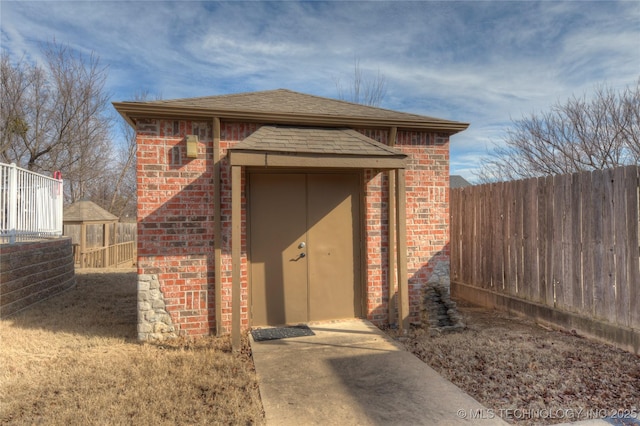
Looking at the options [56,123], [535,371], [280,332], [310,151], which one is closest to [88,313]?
[280,332]

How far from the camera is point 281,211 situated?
5191 mm

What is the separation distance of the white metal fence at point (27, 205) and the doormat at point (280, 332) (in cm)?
500

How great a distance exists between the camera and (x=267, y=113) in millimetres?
Answer: 4863

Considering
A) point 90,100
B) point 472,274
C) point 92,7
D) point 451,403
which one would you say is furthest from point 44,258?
point 90,100

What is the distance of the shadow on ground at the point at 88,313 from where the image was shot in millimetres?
5238

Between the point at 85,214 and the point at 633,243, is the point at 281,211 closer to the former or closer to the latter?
the point at 633,243

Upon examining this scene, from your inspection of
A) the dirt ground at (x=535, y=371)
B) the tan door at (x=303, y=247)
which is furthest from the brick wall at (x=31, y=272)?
the dirt ground at (x=535, y=371)

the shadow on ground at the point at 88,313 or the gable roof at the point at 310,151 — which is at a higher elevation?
the gable roof at the point at 310,151

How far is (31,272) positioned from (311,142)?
6.10m

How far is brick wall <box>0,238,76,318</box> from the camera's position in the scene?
19.3 feet

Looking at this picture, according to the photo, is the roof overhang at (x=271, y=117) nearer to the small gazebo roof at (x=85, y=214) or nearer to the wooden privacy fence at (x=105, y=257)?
the small gazebo roof at (x=85, y=214)

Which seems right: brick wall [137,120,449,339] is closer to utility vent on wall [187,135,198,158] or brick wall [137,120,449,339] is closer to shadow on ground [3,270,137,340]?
utility vent on wall [187,135,198,158]

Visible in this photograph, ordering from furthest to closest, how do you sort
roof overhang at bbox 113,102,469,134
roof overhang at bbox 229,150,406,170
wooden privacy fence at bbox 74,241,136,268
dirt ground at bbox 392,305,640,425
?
1. wooden privacy fence at bbox 74,241,136,268
2. roof overhang at bbox 113,102,469,134
3. roof overhang at bbox 229,150,406,170
4. dirt ground at bbox 392,305,640,425

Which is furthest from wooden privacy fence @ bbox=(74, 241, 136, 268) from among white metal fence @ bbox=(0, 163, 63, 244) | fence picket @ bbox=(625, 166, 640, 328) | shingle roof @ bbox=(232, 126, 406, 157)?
fence picket @ bbox=(625, 166, 640, 328)
